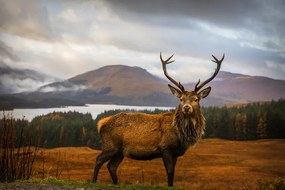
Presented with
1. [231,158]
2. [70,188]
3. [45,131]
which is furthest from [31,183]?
[45,131]

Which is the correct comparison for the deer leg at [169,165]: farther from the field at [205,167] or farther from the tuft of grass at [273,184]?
the field at [205,167]

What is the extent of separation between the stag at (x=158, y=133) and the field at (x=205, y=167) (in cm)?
437

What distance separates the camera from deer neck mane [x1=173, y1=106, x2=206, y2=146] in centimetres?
1148

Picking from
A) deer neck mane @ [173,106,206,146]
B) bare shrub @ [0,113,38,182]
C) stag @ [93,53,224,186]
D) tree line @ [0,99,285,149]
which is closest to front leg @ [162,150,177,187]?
stag @ [93,53,224,186]

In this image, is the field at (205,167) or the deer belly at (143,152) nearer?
the deer belly at (143,152)

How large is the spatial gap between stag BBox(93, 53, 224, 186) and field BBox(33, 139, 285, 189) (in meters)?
4.37

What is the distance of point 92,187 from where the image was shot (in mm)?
10328

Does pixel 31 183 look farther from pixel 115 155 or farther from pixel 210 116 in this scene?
pixel 210 116

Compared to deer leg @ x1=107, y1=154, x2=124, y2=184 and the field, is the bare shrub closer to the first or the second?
deer leg @ x1=107, y1=154, x2=124, y2=184

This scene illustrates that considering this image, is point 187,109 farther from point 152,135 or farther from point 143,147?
point 143,147

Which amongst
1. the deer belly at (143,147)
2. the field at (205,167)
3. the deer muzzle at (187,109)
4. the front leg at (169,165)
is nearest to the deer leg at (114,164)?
the deer belly at (143,147)

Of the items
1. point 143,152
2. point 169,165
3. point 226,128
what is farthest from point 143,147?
point 226,128

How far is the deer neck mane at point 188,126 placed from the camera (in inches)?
452

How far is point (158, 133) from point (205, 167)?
43.9 metres
